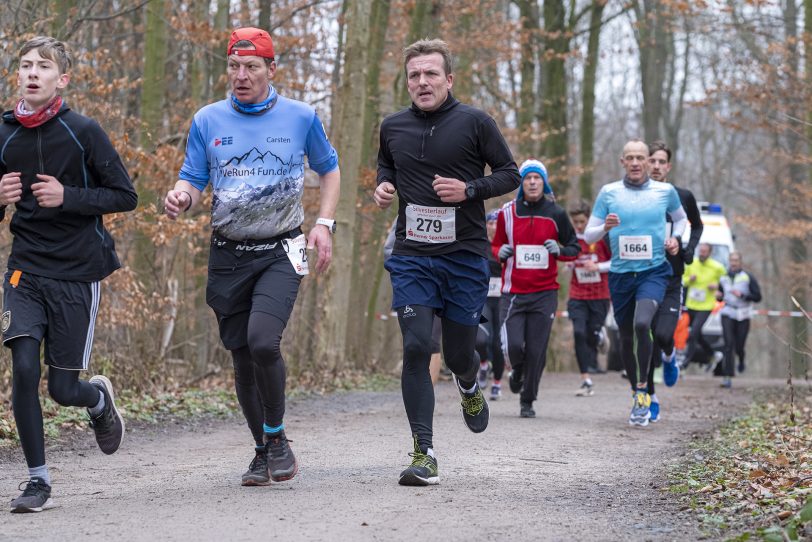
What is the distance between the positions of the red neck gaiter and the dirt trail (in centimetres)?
180

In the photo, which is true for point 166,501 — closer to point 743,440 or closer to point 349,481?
point 349,481

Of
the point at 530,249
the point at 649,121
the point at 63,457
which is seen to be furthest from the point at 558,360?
the point at 63,457

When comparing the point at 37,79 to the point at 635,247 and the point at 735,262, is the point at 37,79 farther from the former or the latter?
the point at 735,262

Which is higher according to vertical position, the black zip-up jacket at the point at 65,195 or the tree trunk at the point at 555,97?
the tree trunk at the point at 555,97

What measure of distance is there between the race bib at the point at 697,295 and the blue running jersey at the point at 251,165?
44.7 feet

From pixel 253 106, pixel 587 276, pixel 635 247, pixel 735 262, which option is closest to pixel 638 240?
pixel 635 247

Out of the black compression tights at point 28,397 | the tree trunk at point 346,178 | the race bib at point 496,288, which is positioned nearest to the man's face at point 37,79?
the black compression tights at point 28,397

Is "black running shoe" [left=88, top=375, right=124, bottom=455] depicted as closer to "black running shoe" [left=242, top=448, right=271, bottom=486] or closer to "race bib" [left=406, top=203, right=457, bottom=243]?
"black running shoe" [left=242, top=448, right=271, bottom=486]

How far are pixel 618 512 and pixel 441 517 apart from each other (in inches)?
35.9

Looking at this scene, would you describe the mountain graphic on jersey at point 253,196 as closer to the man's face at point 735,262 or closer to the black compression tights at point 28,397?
the black compression tights at point 28,397

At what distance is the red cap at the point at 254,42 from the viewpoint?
6.32 metres

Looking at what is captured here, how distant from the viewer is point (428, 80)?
662cm

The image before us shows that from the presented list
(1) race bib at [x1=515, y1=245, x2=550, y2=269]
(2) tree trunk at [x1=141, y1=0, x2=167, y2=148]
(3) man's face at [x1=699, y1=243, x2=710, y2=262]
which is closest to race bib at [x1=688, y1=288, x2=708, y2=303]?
(3) man's face at [x1=699, y1=243, x2=710, y2=262]

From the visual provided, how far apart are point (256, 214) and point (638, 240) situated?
500 centimetres
